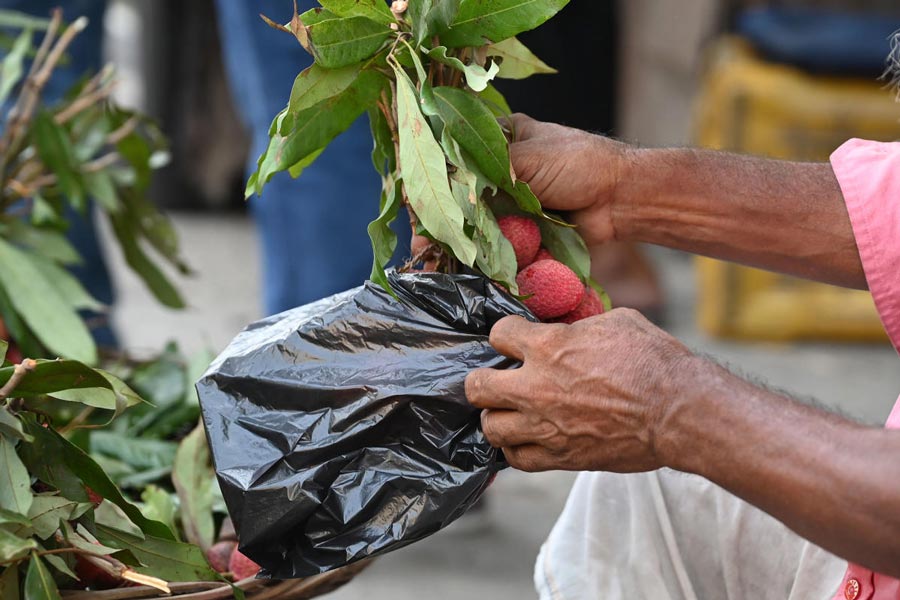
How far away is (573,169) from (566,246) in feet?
0.29

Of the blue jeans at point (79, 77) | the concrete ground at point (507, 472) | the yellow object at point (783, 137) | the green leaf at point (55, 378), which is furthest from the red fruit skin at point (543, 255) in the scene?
the yellow object at point (783, 137)

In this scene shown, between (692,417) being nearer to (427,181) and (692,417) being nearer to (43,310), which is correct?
(427,181)

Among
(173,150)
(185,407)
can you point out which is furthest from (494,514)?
(173,150)

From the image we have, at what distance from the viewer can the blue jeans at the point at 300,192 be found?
6.46ft

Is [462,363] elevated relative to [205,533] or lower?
elevated

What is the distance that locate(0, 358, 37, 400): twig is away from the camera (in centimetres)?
95

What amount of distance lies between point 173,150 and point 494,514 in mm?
2377

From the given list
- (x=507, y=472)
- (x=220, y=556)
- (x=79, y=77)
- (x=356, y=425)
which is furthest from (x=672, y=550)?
(x=79, y=77)

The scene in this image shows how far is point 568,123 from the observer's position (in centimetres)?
276

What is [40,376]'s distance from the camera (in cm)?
98

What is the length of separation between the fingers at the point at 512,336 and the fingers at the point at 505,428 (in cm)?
5

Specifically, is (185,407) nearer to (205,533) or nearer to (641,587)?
(205,533)

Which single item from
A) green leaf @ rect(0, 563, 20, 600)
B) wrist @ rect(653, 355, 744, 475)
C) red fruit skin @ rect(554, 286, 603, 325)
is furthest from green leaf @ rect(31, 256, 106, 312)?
wrist @ rect(653, 355, 744, 475)

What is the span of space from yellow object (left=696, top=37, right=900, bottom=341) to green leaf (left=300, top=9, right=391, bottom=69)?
206cm
